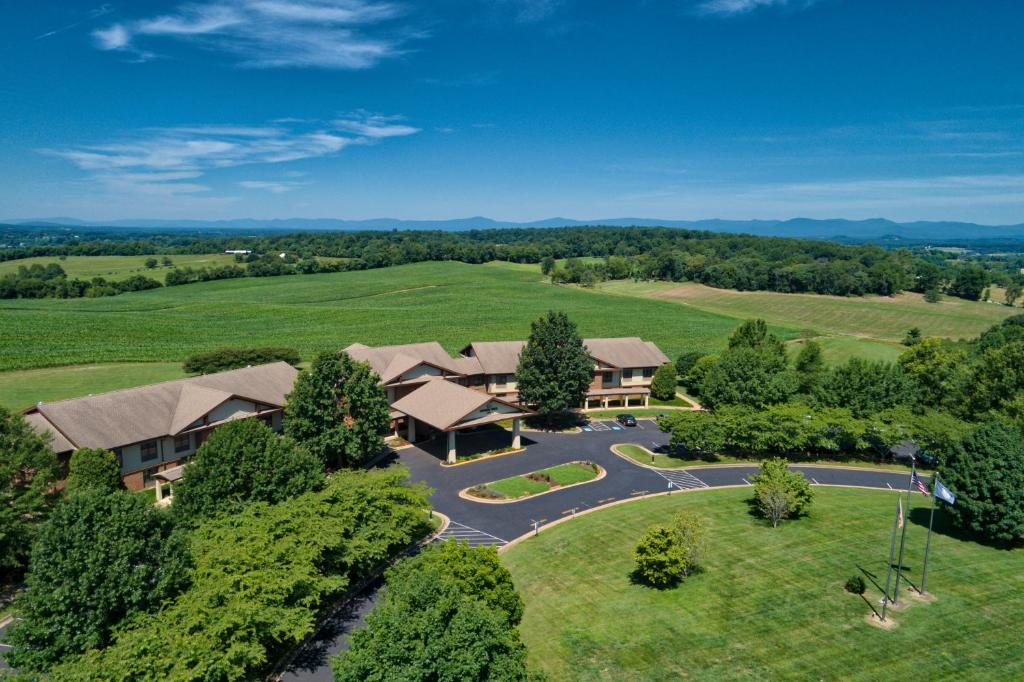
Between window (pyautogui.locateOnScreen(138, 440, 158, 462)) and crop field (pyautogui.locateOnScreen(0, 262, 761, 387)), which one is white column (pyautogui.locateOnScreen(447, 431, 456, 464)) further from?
crop field (pyautogui.locateOnScreen(0, 262, 761, 387))

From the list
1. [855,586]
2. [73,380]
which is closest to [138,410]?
[73,380]

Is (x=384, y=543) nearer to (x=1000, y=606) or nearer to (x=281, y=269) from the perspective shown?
(x=1000, y=606)

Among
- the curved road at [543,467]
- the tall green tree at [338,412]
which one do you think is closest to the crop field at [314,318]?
the curved road at [543,467]

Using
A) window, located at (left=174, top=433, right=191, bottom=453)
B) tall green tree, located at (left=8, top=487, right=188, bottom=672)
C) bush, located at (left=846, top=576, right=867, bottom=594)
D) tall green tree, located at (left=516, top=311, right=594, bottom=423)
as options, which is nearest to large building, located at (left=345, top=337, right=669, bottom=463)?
tall green tree, located at (left=516, top=311, right=594, bottom=423)

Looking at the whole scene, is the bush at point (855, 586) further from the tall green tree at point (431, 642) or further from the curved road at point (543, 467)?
the tall green tree at point (431, 642)

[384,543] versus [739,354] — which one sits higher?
[739,354]

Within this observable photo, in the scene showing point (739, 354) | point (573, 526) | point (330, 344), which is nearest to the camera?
point (573, 526)

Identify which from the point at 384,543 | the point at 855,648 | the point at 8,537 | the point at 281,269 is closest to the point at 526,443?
the point at 384,543
